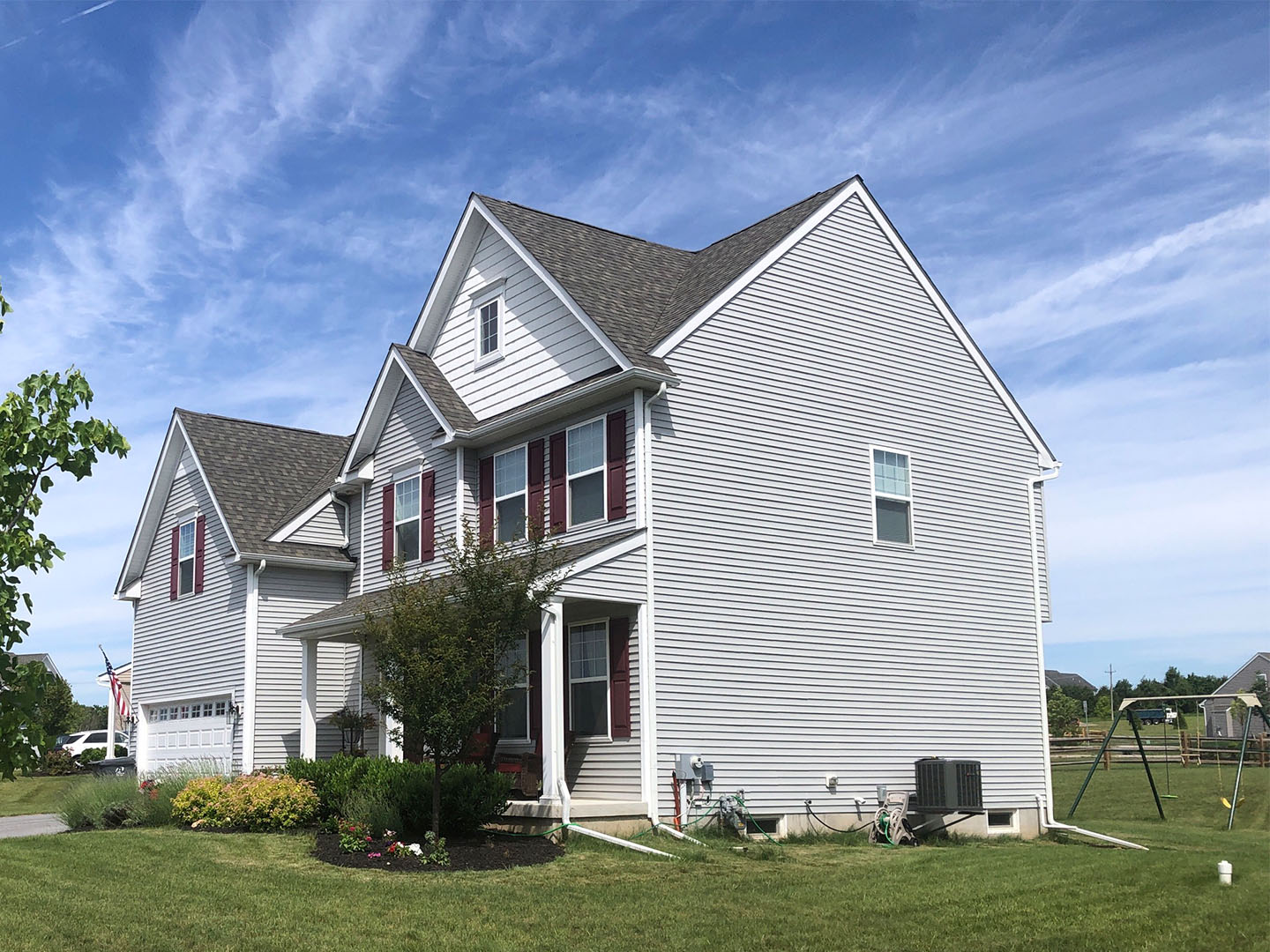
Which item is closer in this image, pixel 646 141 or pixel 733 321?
pixel 646 141

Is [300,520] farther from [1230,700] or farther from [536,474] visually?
[1230,700]

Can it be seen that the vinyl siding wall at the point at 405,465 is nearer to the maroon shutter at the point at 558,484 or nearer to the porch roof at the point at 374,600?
the porch roof at the point at 374,600

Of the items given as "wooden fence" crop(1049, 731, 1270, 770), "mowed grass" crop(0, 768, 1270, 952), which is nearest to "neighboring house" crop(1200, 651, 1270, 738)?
"wooden fence" crop(1049, 731, 1270, 770)

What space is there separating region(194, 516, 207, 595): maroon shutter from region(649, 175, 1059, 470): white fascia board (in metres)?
14.1

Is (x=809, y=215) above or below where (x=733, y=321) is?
above

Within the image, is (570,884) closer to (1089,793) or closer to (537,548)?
(537,548)

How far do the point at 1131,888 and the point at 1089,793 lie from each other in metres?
Answer: 19.6

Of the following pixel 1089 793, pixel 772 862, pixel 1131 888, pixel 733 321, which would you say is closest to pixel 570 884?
pixel 772 862

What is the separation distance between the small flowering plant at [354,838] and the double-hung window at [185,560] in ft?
46.8

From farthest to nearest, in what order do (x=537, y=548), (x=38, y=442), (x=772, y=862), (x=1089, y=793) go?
(x=1089, y=793) → (x=537, y=548) → (x=772, y=862) → (x=38, y=442)

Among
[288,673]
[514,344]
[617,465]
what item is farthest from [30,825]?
[617,465]

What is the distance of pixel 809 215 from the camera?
71.2ft

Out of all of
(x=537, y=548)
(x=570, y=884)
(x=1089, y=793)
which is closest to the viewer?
(x=570, y=884)

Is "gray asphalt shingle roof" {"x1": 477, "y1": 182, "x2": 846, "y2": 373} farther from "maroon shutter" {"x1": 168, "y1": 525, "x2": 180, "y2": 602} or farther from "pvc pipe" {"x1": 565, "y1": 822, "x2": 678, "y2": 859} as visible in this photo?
"maroon shutter" {"x1": 168, "y1": 525, "x2": 180, "y2": 602}
